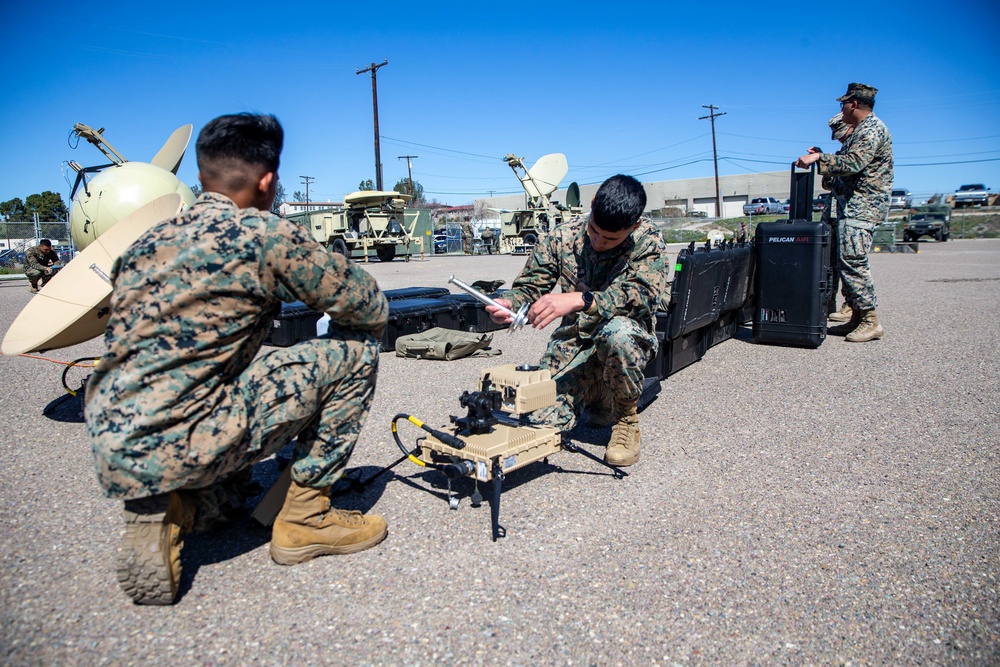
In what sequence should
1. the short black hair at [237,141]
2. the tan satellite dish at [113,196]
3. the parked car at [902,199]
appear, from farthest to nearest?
the parked car at [902,199]
the tan satellite dish at [113,196]
the short black hair at [237,141]

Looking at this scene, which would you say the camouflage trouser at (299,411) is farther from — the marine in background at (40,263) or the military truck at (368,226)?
the military truck at (368,226)

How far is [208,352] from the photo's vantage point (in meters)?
2.17

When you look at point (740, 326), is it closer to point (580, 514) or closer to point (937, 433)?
point (937, 433)

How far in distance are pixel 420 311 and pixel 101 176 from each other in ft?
11.7

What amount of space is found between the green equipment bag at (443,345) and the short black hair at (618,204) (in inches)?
128

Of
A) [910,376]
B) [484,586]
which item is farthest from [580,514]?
[910,376]

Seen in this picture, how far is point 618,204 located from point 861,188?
4752 mm

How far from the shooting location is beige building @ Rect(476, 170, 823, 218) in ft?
219

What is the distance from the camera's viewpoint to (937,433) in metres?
3.89

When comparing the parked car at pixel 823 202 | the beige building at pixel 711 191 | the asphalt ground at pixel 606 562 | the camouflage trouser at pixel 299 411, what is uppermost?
the beige building at pixel 711 191

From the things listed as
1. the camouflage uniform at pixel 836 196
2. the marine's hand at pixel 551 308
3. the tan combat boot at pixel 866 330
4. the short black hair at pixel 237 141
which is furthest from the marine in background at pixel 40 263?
the tan combat boot at pixel 866 330

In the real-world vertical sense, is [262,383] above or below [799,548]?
above

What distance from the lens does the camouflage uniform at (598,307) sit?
3445 mm

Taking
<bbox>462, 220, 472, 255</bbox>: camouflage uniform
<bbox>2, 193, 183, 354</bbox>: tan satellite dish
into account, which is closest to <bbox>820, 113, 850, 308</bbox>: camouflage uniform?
<bbox>2, 193, 183, 354</bbox>: tan satellite dish
